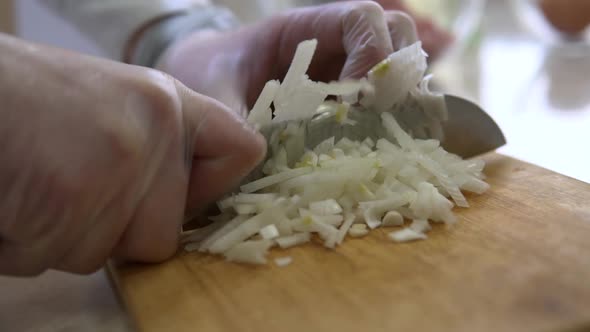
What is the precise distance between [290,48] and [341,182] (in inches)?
17.8

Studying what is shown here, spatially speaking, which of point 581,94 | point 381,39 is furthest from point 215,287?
point 581,94

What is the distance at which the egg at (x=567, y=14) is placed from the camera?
2355 mm

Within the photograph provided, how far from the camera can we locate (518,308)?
1.81 feet

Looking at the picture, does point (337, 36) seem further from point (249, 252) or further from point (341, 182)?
point (249, 252)

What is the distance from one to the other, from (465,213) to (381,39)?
36 cm

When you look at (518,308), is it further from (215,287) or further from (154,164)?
(154,164)

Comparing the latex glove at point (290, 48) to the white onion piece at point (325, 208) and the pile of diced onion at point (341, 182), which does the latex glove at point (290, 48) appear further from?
the white onion piece at point (325, 208)

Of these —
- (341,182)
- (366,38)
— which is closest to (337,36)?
(366,38)

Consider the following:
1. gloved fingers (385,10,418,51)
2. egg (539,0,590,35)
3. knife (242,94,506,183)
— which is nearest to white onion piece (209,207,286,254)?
knife (242,94,506,183)

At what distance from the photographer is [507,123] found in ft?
5.33

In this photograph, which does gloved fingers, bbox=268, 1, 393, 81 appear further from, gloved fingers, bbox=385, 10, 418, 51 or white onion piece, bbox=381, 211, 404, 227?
white onion piece, bbox=381, 211, 404, 227

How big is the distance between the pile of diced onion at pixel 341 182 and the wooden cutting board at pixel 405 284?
0.03 metres

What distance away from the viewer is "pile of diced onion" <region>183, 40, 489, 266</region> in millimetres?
756

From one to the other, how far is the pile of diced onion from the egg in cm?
175
